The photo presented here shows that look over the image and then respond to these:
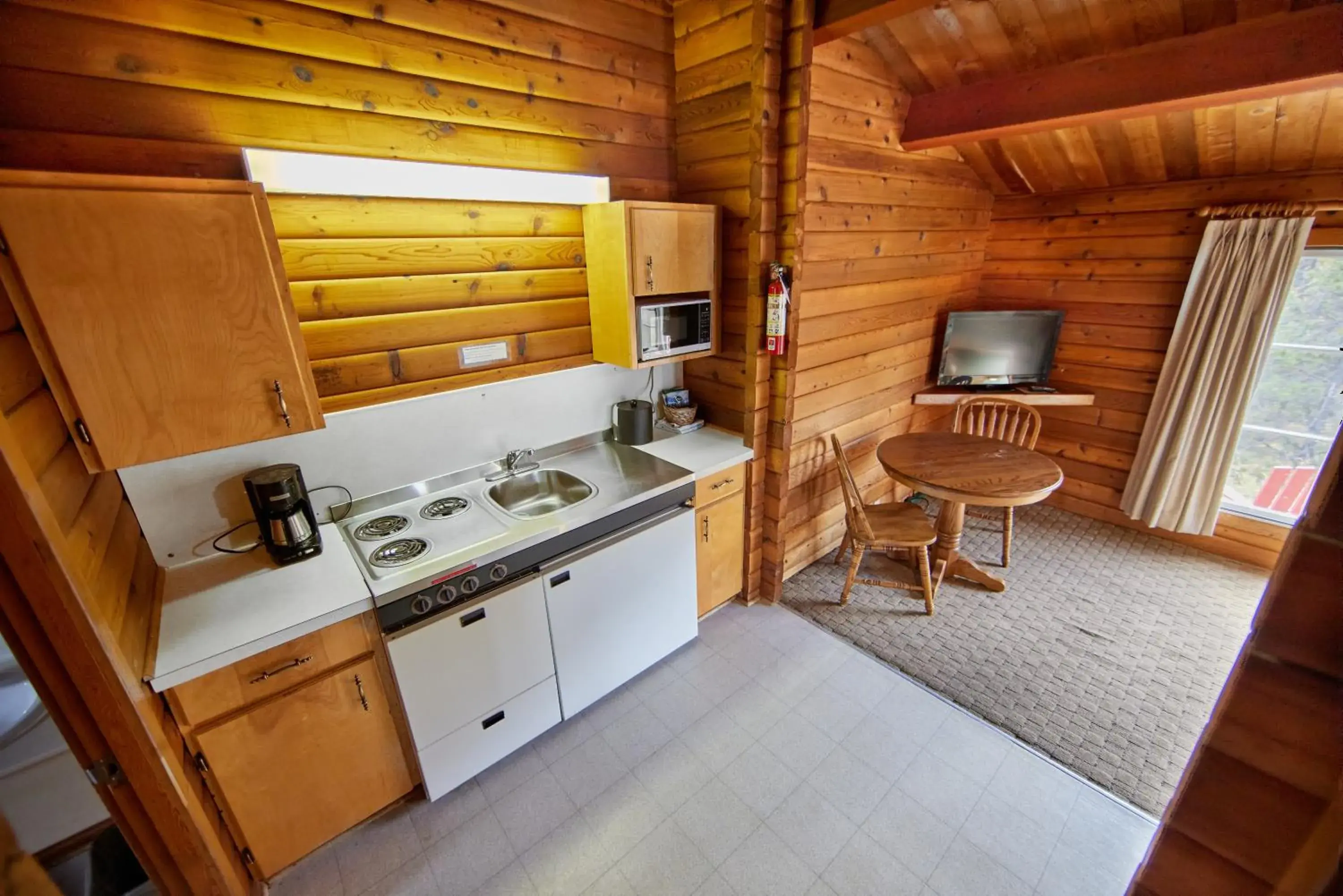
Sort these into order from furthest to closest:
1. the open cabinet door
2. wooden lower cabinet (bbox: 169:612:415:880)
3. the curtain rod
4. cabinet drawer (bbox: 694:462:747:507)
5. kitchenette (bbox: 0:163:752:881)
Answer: the curtain rod
cabinet drawer (bbox: 694:462:747:507)
wooden lower cabinet (bbox: 169:612:415:880)
kitchenette (bbox: 0:163:752:881)
the open cabinet door

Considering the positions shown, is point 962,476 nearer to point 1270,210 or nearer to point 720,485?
point 720,485

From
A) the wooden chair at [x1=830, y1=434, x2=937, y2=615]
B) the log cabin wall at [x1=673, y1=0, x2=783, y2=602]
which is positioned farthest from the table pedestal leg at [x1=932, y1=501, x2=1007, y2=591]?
the log cabin wall at [x1=673, y1=0, x2=783, y2=602]

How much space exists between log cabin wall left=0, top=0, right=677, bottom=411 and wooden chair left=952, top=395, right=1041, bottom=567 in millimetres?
1986

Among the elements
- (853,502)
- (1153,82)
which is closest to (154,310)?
(853,502)

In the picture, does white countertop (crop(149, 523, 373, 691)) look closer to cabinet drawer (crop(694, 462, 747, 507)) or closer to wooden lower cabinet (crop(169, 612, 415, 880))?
wooden lower cabinet (crop(169, 612, 415, 880))

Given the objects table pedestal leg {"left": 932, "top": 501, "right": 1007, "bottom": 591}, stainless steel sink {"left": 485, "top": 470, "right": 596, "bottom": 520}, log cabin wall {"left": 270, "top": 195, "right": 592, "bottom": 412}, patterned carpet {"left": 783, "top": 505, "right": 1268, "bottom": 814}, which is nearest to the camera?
log cabin wall {"left": 270, "top": 195, "right": 592, "bottom": 412}

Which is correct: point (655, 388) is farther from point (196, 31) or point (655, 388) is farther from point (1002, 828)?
point (1002, 828)

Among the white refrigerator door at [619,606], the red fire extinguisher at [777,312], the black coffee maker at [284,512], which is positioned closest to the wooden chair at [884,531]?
the red fire extinguisher at [777,312]

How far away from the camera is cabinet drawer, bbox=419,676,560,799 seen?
1806 mm

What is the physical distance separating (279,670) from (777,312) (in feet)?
6.93

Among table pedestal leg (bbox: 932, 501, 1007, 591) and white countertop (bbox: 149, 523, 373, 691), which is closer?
white countertop (bbox: 149, 523, 373, 691)

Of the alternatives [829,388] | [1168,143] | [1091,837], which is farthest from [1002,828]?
[1168,143]

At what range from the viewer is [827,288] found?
2.61m

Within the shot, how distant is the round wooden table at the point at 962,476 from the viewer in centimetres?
246
